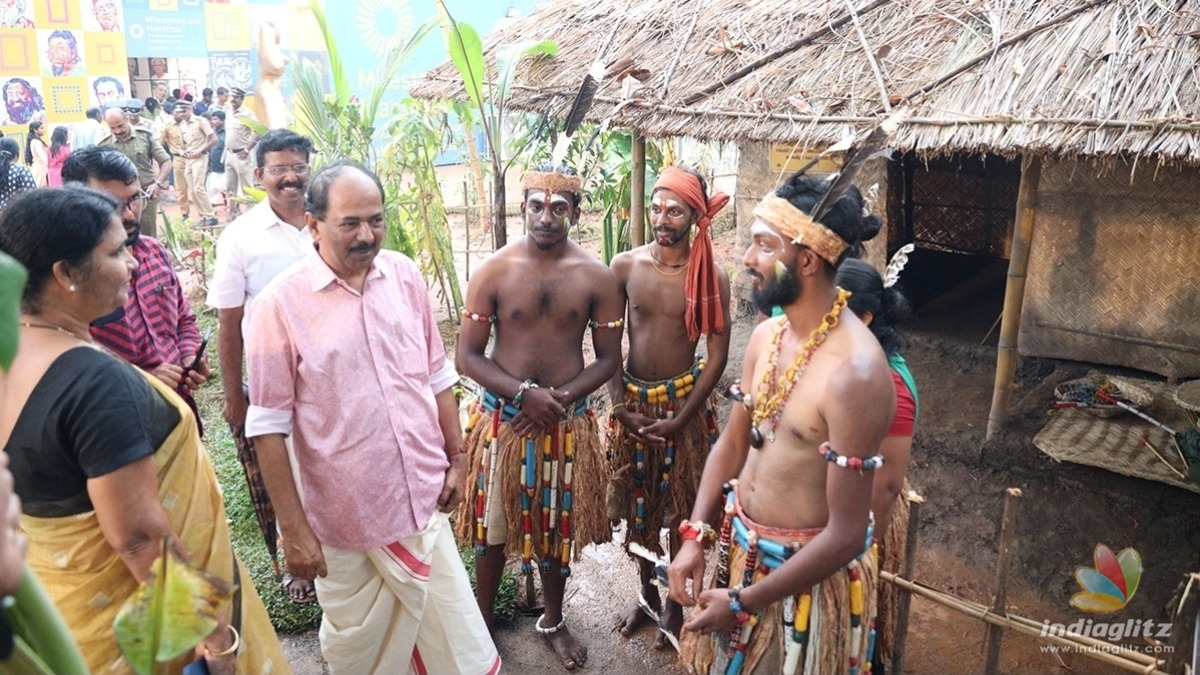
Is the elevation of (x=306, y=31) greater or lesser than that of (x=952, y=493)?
greater

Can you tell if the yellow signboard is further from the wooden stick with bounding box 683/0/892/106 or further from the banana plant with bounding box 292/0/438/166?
the banana plant with bounding box 292/0/438/166

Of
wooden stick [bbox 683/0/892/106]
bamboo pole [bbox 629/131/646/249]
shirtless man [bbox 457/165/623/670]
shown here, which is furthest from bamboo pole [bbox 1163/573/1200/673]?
bamboo pole [bbox 629/131/646/249]

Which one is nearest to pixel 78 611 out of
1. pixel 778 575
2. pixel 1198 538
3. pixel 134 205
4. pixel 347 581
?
pixel 347 581

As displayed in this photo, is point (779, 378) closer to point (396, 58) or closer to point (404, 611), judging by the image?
point (404, 611)

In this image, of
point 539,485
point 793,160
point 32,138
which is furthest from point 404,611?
point 32,138

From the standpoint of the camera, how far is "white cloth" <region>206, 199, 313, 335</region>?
3.77 m

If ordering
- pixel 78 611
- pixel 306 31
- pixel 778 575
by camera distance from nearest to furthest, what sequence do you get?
pixel 78 611, pixel 778 575, pixel 306 31

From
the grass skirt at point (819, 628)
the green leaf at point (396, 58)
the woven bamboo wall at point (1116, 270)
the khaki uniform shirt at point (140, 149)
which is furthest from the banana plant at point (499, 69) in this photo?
the khaki uniform shirt at point (140, 149)

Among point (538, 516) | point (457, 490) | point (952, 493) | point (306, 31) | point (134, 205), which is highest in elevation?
point (306, 31)

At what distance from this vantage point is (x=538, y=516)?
3848 mm

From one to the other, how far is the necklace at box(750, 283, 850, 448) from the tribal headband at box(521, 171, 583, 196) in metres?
1.42

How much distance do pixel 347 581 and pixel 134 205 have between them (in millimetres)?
1740

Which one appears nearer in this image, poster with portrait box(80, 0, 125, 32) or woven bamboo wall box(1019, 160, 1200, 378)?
woven bamboo wall box(1019, 160, 1200, 378)

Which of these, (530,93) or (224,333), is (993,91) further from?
(224,333)
